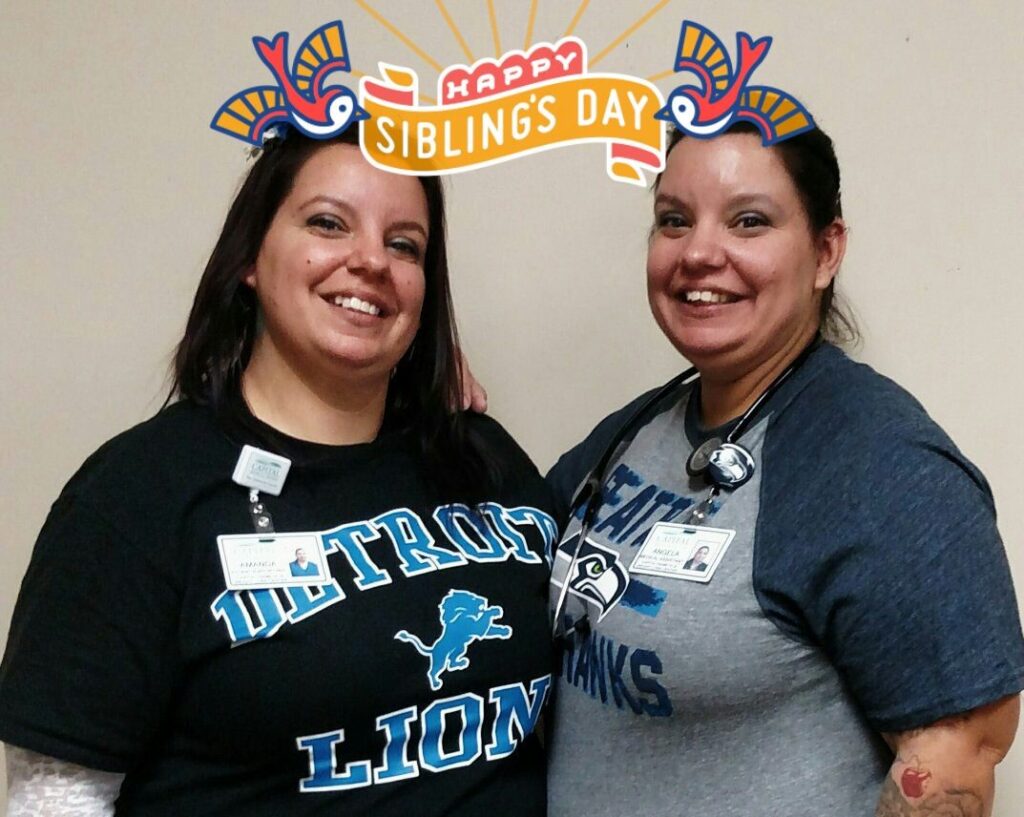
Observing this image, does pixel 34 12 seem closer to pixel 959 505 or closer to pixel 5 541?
pixel 5 541

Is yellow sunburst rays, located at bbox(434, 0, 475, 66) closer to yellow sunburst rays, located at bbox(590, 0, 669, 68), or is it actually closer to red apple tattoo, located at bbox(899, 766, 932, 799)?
yellow sunburst rays, located at bbox(590, 0, 669, 68)

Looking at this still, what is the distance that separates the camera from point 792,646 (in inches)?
41.0

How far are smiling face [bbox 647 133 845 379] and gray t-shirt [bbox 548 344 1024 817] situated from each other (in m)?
0.07

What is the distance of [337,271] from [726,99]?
538mm

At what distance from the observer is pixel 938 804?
965 mm

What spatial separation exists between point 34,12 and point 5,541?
37.8 inches

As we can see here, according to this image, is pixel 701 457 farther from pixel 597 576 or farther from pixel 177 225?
pixel 177 225

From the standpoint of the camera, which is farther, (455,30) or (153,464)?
(455,30)

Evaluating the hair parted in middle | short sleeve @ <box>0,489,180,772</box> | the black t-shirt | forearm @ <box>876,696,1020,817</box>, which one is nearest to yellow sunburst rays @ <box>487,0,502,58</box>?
the hair parted in middle

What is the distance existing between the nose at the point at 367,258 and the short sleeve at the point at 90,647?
1.38 feet

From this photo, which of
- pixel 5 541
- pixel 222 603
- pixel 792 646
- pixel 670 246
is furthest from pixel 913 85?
pixel 5 541

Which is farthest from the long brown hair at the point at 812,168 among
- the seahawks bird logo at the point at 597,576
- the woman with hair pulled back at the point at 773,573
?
the seahawks bird logo at the point at 597,576

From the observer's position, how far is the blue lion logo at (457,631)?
1.16 meters

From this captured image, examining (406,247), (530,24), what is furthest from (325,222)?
(530,24)
